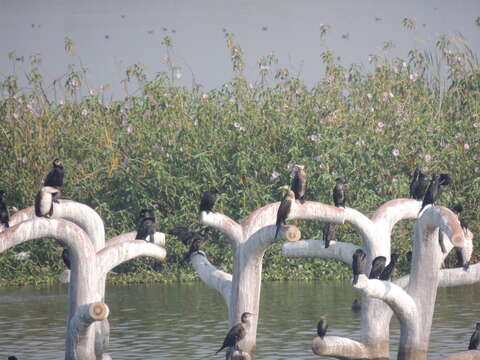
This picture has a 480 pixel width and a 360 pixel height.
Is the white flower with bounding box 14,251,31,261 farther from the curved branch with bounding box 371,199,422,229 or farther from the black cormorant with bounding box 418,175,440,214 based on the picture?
the black cormorant with bounding box 418,175,440,214

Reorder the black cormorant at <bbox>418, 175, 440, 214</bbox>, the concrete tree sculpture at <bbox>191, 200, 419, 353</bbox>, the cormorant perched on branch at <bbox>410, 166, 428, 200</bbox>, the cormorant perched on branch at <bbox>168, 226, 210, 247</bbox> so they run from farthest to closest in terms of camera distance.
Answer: the cormorant perched on branch at <bbox>168, 226, 210, 247</bbox>
the cormorant perched on branch at <bbox>410, 166, 428, 200</bbox>
the concrete tree sculpture at <bbox>191, 200, 419, 353</bbox>
the black cormorant at <bbox>418, 175, 440, 214</bbox>

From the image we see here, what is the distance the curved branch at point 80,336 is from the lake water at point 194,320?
113 inches

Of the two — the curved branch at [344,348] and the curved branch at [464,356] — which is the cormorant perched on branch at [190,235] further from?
the curved branch at [464,356]

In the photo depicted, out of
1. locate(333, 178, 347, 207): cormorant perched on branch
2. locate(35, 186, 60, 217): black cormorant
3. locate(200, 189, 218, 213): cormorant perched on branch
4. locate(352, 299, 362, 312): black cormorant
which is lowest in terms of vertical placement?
locate(352, 299, 362, 312): black cormorant

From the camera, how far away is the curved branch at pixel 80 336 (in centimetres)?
1722

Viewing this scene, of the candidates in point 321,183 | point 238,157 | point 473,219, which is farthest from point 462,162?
point 238,157

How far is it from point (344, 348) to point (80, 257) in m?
4.18

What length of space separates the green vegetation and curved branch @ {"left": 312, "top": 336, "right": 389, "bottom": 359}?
47.6 ft

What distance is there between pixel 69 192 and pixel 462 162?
11588 mm

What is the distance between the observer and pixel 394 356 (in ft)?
66.0

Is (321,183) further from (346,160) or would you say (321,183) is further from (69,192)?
(69,192)

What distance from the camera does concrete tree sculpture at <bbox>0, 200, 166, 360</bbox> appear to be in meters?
17.2

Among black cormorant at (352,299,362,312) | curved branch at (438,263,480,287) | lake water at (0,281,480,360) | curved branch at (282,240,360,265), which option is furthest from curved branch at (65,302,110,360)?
black cormorant at (352,299,362,312)

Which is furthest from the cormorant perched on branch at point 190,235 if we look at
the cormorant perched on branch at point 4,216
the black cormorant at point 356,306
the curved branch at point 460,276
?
the curved branch at point 460,276
